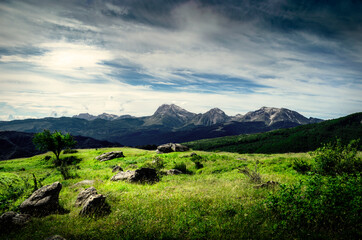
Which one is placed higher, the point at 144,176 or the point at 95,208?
the point at 95,208

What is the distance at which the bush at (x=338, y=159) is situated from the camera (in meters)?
14.3

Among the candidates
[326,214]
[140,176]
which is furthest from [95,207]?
[326,214]

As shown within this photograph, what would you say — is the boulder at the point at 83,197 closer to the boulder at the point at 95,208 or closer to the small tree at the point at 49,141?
the boulder at the point at 95,208

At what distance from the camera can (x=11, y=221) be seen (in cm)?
954

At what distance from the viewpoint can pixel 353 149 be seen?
14.4m

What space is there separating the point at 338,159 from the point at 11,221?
24.6m

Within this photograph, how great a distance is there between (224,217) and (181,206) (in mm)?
2851

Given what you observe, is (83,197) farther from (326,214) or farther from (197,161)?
(197,161)

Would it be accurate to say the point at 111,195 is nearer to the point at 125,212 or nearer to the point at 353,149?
the point at 125,212

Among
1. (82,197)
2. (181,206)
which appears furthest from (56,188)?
(181,206)

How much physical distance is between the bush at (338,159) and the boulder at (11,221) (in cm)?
2247

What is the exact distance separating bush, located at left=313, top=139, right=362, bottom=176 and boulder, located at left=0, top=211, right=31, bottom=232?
22470mm

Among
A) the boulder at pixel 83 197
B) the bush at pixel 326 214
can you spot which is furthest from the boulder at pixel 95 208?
the bush at pixel 326 214

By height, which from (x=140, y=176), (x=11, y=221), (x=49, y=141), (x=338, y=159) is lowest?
(x=49, y=141)
